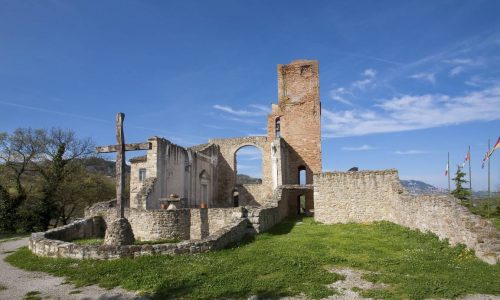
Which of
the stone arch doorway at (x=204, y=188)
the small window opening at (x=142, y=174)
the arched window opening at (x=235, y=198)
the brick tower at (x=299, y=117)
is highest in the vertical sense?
the brick tower at (x=299, y=117)

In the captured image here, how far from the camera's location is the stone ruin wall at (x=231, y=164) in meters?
31.0

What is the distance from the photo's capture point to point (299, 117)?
30781 millimetres

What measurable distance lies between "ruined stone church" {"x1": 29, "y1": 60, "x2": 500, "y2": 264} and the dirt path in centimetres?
133

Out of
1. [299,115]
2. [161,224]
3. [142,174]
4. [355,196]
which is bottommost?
[161,224]

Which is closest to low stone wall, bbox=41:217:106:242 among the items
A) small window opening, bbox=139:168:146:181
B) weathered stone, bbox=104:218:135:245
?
weathered stone, bbox=104:218:135:245

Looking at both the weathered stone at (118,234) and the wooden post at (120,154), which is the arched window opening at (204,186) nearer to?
the wooden post at (120,154)

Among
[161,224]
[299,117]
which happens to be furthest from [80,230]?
[299,117]

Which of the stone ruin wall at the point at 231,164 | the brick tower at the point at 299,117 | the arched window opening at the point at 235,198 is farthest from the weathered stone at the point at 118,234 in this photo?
the arched window opening at the point at 235,198

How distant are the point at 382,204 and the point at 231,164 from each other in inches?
640

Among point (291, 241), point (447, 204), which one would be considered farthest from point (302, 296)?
point (447, 204)

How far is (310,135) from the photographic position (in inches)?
1195

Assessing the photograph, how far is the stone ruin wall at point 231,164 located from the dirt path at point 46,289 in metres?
22.5

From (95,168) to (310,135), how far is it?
21338 millimetres

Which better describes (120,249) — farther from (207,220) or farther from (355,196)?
(355,196)
